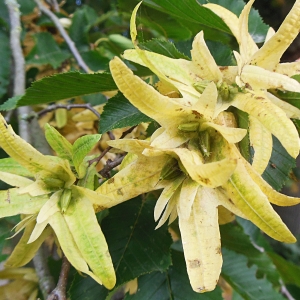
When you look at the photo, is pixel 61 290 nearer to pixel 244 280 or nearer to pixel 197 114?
pixel 197 114

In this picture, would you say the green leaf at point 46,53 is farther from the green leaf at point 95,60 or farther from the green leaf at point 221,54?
the green leaf at point 221,54

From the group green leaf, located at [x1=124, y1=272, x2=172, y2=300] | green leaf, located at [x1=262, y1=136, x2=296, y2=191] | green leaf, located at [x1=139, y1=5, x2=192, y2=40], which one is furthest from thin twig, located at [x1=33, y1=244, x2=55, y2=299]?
green leaf, located at [x1=139, y1=5, x2=192, y2=40]

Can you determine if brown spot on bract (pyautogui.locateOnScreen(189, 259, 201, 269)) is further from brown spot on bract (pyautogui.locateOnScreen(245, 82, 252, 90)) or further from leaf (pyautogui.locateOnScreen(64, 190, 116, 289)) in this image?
brown spot on bract (pyautogui.locateOnScreen(245, 82, 252, 90))

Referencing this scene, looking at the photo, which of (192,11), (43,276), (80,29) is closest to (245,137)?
(192,11)

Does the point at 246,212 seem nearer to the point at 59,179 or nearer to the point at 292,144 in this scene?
the point at 292,144

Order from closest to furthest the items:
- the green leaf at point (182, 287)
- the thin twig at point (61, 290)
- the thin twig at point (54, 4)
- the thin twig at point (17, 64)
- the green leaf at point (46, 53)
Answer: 1. the thin twig at point (61, 290)
2. the green leaf at point (182, 287)
3. the thin twig at point (17, 64)
4. the green leaf at point (46, 53)
5. the thin twig at point (54, 4)

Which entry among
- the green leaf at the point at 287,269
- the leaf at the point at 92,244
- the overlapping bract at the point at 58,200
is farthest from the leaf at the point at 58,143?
the green leaf at the point at 287,269
